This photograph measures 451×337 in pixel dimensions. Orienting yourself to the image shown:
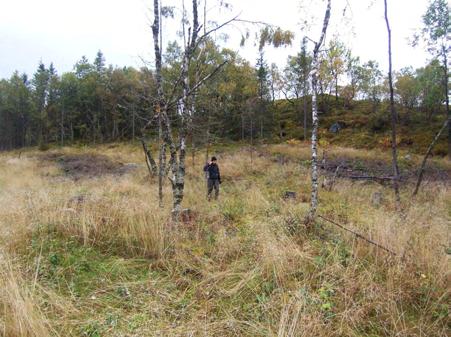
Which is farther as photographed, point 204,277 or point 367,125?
point 367,125

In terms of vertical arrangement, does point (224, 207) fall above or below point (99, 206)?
below

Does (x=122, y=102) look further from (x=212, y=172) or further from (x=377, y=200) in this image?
(x=377, y=200)

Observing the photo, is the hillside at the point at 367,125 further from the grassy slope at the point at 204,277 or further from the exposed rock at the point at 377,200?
the grassy slope at the point at 204,277

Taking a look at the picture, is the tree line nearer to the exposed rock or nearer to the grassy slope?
the exposed rock

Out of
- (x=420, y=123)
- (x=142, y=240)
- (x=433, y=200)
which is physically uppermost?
(x=420, y=123)

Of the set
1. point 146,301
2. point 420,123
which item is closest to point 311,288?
point 146,301

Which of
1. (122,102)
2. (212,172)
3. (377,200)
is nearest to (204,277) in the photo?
(212,172)

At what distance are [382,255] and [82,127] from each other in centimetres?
4590

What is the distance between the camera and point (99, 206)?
4.93m

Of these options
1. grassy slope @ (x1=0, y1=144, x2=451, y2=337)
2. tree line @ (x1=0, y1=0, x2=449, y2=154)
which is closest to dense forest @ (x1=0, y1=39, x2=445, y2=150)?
tree line @ (x1=0, y1=0, x2=449, y2=154)

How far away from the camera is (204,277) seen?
346 centimetres

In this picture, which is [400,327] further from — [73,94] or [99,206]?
[73,94]

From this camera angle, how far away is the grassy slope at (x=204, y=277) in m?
2.61

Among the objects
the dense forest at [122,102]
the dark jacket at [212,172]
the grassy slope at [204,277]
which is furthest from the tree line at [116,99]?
the grassy slope at [204,277]
